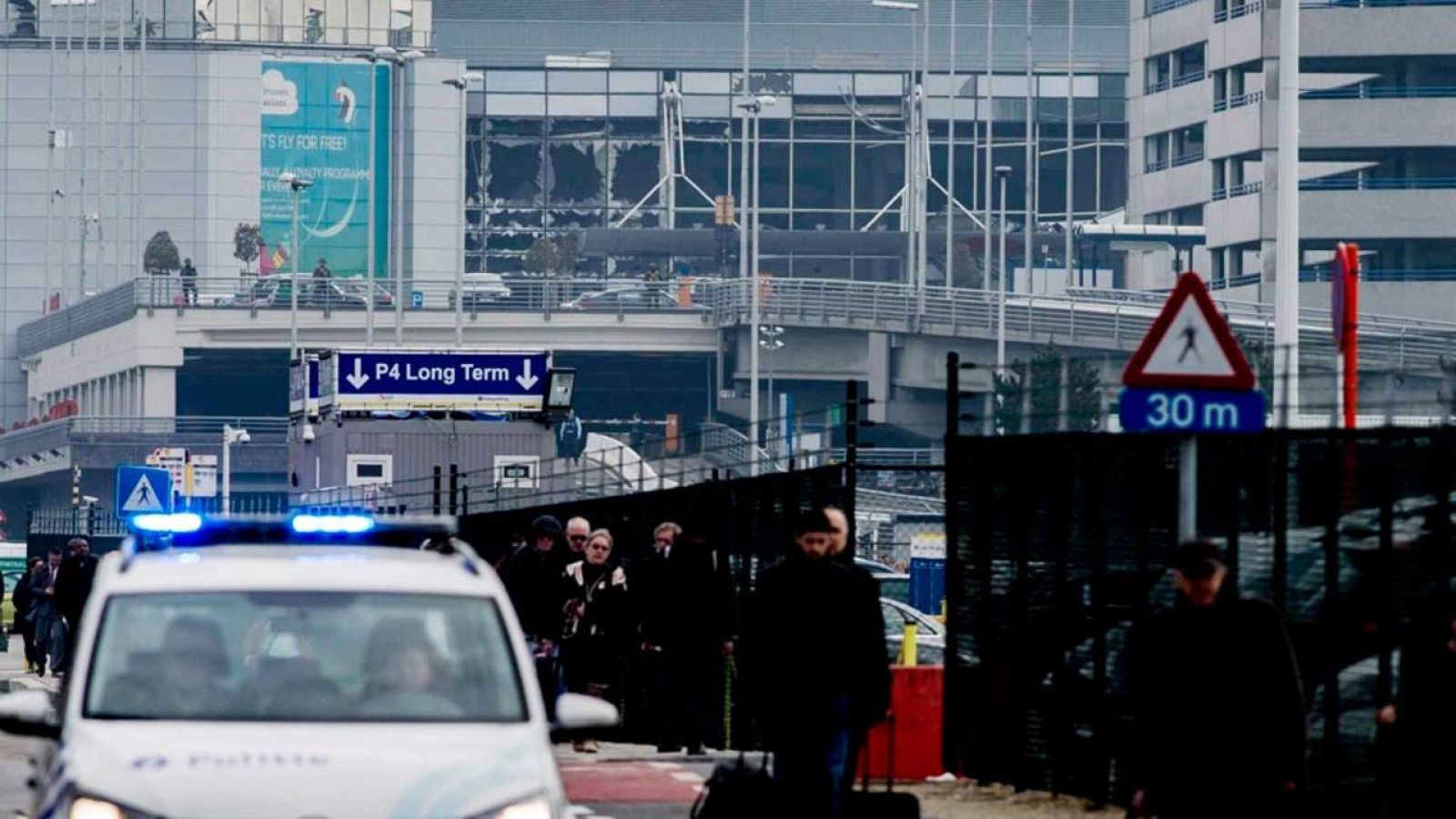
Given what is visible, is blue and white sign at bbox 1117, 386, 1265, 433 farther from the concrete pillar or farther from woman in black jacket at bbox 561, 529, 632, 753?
the concrete pillar

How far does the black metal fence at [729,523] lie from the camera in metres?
22.6

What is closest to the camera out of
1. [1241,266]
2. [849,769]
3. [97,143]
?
[849,769]

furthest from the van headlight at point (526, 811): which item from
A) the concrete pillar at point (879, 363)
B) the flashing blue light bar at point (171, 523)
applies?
the concrete pillar at point (879, 363)

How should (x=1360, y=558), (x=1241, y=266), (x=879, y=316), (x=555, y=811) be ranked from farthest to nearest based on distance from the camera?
1. (x=1241, y=266)
2. (x=879, y=316)
3. (x=1360, y=558)
4. (x=555, y=811)

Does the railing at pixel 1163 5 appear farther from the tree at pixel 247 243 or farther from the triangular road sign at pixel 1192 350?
the triangular road sign at pixel 1192 350

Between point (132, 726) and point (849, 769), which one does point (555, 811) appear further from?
point (849, 769)

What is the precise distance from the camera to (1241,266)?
4668 inches

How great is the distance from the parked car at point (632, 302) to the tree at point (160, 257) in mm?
20096

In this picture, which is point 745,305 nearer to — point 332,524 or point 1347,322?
point 1347,322

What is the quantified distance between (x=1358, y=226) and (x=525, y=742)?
338ft

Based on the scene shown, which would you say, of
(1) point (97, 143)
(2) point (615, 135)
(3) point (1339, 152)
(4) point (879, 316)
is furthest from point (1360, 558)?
(2) point (615, 135)

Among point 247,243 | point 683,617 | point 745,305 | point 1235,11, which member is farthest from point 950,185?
point 683,617

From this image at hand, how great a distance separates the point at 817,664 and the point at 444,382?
41090 mm

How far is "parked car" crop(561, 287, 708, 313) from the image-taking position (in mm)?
123500
